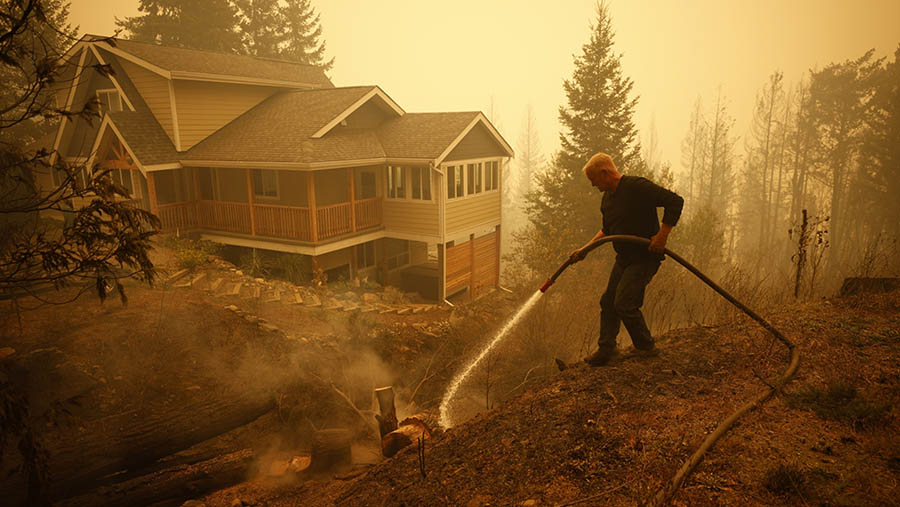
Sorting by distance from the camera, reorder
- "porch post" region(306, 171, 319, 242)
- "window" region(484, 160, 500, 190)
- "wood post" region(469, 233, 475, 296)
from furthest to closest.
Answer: "window" region(484, 160, 500, 190) → "wood post" region(469, 233, 475, 296) → "porch post" region(306, 171, 319, 242)

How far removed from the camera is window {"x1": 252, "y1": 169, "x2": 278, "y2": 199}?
17406mm

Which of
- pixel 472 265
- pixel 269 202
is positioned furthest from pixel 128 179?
pixel 472 265

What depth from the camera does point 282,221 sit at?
15.9 metres

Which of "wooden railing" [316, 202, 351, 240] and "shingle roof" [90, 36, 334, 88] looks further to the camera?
"shingle roof" [90, 36, 334, 88]

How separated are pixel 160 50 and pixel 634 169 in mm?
20823

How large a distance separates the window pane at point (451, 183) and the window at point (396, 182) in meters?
1.63

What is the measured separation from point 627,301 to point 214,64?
19204mm

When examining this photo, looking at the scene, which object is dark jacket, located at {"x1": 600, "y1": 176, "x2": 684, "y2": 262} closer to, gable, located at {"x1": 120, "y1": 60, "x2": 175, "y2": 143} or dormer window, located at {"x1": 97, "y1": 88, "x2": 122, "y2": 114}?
gable, located at {"x1": 120, "y1": 60, "x2": 175, "y2": 143}

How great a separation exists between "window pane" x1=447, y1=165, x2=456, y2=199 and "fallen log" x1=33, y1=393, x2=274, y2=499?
11388 mm

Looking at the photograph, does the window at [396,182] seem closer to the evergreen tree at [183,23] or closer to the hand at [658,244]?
the hand at [658,244]

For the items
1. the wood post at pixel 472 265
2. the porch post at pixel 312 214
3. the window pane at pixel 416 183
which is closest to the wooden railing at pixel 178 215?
the porch post at pixel 312 214

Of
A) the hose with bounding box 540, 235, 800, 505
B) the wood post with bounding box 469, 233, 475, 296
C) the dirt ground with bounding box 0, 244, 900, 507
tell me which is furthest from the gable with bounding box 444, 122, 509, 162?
the hose with bounding box 540, 235, 800, 505

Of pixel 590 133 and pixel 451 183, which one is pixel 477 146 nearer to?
pixel 451 183

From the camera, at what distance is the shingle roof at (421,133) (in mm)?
16797
